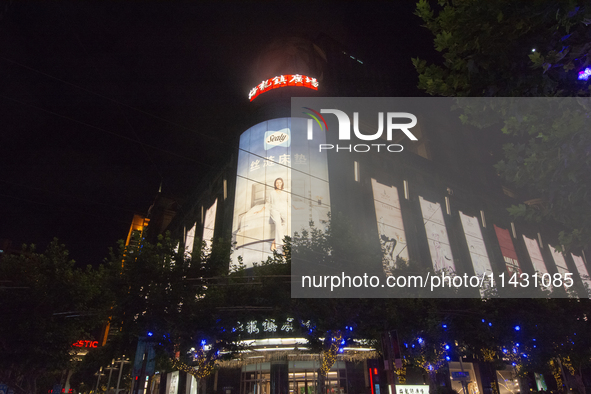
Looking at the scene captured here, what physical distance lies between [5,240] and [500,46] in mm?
127874

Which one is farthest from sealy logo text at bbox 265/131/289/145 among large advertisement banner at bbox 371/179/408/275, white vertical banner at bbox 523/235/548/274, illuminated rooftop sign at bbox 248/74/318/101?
white vertical banner at bbox 523/235/548/274

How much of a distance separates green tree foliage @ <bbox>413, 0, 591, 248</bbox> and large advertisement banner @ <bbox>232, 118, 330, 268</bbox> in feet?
94.0

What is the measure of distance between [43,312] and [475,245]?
54.9 metres

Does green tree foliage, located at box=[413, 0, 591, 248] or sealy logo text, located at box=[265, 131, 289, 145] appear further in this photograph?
sealy logo text, located at box=[265, 131, 289, 145]

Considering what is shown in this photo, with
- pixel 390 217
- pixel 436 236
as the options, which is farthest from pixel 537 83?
pixel 436 236

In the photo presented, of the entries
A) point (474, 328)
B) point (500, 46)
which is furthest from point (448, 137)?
point (500, 46)

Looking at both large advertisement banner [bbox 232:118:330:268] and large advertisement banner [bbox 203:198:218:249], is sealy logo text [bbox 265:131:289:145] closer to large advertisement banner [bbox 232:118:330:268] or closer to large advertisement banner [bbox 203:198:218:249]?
large advertisement banner [bbox 232:118:330:268]

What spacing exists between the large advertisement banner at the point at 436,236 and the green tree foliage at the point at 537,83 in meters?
44.1

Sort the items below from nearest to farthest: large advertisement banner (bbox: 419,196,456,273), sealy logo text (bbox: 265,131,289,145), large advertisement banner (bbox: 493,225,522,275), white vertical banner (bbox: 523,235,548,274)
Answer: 1. sealy logo text (bbox: 265,131,289,145)
2. large advertisement banner (bbox: 419,196,456,273)
3. large advertisement banner (bbox: 493,225,522,275)
4. white vertical banner (bbox: 523,235,548,274)

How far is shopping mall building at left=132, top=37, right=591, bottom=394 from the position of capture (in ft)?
99.3

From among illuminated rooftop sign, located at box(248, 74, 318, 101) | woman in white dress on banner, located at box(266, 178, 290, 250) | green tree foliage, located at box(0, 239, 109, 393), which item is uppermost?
illuminated rooftop sign, located at box(248, 74, 318, 101)

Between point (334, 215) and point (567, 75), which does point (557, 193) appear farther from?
point (334, 215)

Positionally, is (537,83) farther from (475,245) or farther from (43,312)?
(475,245)

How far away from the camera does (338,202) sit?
4047 centimetres
